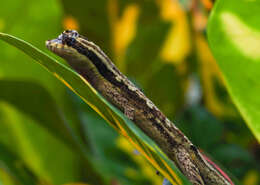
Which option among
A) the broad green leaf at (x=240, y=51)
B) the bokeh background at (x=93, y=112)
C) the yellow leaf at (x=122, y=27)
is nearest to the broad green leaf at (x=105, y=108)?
the broad green leaf at (x=240, y=51)

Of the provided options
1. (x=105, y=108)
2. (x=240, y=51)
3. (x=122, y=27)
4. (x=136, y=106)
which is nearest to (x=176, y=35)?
(x=122, y=27)

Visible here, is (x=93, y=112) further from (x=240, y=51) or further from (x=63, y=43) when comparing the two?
(x=240, y=51)

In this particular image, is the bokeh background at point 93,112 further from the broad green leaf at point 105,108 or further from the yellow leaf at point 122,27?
the broad green leaf at point 105,108

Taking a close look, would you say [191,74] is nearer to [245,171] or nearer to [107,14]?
[107,14]

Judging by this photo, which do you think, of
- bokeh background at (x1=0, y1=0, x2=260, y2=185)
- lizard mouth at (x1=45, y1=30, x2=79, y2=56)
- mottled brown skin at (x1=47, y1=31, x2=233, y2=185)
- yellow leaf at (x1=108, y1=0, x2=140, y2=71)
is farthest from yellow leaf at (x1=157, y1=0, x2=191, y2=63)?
lizard mouth at (x1=45, y1=30, x2=79, y2=56)

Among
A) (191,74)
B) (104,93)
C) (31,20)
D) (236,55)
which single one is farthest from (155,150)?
(191,74)

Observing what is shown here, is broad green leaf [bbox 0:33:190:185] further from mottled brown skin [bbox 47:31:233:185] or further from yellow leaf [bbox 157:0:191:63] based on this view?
yellow leaf [bbox 157:0:191:63]
